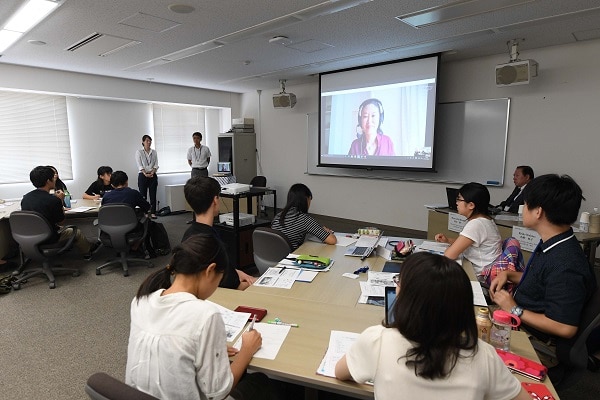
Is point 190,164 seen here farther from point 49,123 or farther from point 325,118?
point 325,118

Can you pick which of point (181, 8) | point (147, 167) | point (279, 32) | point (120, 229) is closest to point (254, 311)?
point (181, 8)

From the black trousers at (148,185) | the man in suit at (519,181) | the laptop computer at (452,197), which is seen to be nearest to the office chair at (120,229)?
the black trousers at (148,185)

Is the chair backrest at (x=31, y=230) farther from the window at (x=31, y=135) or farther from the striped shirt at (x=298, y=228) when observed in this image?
the window at (x=31, y=135)

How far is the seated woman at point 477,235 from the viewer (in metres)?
2.31

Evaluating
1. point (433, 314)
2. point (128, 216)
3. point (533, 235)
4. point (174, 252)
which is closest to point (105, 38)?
point (128, 216)

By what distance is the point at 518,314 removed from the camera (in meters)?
1.66

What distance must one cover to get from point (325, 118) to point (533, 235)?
3965mm

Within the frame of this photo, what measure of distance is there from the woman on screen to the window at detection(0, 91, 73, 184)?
525 cm

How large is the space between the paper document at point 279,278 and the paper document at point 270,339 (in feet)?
1.63

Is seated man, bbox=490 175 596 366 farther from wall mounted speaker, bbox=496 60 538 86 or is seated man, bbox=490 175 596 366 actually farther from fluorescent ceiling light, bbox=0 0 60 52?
fluorescent ceiling light, bbox=0 0 60 52

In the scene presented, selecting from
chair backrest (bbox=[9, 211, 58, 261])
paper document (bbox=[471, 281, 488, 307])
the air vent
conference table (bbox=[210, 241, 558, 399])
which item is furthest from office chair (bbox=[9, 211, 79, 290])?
paper document (bbox=[471, 281, 488, 307])

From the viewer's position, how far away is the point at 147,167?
720cm

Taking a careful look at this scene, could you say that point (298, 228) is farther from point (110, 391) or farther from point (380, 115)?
point (380, 115)

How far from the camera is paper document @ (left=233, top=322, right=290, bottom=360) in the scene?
1403 millimetres
